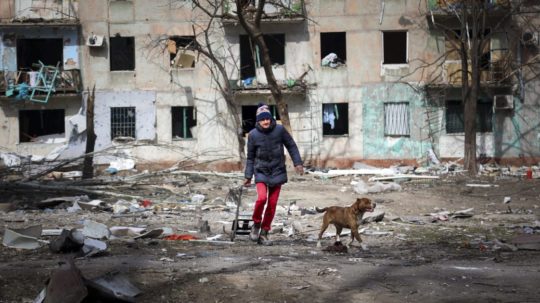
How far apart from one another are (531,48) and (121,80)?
1759 centimetres

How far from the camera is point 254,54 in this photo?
1250 inches

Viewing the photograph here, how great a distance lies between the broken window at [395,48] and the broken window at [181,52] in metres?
8.33

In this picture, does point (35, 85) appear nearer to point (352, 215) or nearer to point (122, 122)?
point (122, 122)

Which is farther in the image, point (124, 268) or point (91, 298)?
point (124, 268)

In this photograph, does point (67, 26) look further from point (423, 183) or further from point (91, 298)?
point (91, 298)

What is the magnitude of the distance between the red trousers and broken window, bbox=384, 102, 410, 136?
22676mm

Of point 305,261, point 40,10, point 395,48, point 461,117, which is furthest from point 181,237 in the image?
point 40,10

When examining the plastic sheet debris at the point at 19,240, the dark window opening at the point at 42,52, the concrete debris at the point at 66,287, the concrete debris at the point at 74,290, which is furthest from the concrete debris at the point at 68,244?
the dark window opening at the point at 42,52

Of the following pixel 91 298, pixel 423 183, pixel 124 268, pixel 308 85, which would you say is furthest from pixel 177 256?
pixel 308 85

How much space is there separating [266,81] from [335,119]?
344 cm

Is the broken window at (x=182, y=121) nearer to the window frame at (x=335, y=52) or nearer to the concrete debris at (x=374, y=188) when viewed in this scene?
the window frame at (x=335, y=52)

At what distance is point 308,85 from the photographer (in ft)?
104

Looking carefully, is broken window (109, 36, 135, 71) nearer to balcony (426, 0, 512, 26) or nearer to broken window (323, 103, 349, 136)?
broken window (323, 103, 349, 136)

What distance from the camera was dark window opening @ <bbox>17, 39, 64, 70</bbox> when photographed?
32.1m
